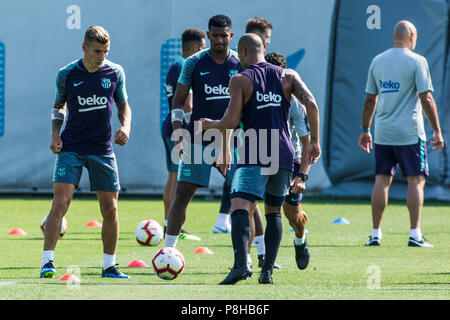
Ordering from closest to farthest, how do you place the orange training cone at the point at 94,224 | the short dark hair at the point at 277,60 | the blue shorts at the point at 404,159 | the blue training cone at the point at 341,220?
1. the short dark hair at the point at 277,60
2. the blue shorts at the point at 404,159
3. the orange training cone at the point at 94,224
4. the blue training cone at the point at 341,220

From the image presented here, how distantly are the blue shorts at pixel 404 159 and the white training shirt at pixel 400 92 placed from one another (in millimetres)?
72

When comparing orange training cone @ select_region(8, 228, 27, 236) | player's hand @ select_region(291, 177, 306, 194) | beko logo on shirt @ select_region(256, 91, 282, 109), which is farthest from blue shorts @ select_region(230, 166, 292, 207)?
orange training cone @ select_region(8, 228, 27, 236)

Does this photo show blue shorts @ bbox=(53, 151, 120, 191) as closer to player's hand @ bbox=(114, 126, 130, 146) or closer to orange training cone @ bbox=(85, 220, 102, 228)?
player's hand @ bbox=(114, 126, 130, 146)

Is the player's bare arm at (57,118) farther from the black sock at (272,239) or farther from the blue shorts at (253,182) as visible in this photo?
the black sock at (272,239)

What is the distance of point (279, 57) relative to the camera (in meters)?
7.62

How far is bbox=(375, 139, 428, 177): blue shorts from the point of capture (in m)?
10.3

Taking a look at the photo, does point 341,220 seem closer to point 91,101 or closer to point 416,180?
point 416,180

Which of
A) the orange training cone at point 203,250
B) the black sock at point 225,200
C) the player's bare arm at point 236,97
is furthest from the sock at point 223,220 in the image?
the player's bare arm at point 236,97

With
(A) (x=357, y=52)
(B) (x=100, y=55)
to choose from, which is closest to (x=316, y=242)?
(B) (x=100, y=55)

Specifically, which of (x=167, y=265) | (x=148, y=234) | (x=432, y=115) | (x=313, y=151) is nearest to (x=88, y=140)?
(x=167, y=265)

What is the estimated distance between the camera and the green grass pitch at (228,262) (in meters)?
5.93

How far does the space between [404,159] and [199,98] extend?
323 centimetres

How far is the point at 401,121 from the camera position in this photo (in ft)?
33.8

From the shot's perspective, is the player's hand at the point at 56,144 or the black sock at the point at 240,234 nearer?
the black sock at the point at 240,234
